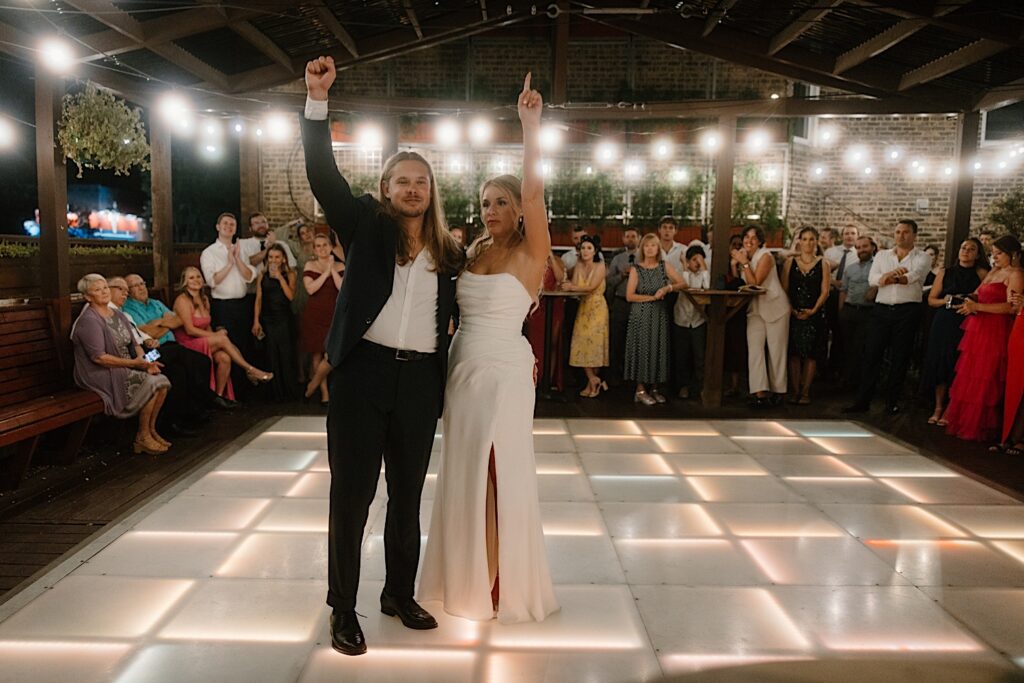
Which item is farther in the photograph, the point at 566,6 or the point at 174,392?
the point at 566,6

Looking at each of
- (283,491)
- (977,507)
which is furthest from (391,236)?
(977,507)

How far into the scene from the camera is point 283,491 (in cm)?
445

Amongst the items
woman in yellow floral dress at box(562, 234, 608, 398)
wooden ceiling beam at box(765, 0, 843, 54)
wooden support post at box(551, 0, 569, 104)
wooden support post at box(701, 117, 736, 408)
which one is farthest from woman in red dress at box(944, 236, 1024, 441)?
wooden support post at box(551, 0, 569, 104)

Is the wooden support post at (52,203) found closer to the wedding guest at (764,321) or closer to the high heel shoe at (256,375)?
the high heel shoe at (256,375)

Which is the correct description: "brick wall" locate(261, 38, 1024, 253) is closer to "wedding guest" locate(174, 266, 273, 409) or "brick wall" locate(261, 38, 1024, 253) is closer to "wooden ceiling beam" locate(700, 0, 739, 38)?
"wooden ceiling beam" locate(700, 0, 739, 38)

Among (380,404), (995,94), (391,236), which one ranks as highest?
(995,94)

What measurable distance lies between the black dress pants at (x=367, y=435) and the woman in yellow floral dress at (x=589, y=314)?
15.8 feet

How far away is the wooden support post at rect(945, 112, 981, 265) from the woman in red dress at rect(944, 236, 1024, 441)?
5.51ft

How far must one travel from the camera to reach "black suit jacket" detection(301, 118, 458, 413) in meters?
2.41

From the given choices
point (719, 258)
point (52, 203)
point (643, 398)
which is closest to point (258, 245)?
point (52, 203)

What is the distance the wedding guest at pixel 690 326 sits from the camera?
25.0 ft

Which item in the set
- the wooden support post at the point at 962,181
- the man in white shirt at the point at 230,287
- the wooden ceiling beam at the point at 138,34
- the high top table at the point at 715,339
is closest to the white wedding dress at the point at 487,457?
the wooden ceiling beam at the point at 138,34

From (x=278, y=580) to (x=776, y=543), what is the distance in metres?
2.28

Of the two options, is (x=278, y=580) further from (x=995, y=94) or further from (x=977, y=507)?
(x=995, y=94)
